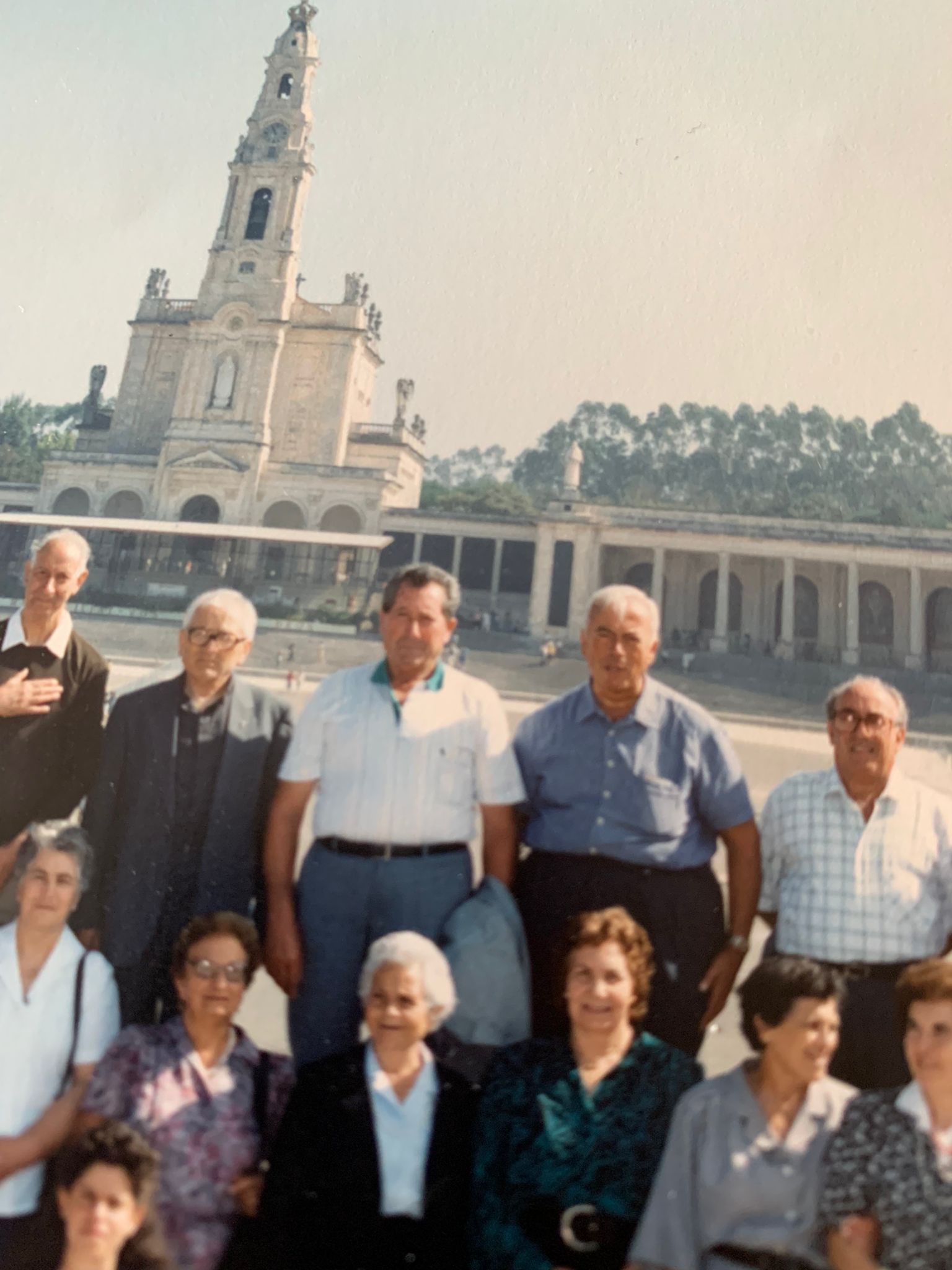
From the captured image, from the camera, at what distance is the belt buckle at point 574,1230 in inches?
107

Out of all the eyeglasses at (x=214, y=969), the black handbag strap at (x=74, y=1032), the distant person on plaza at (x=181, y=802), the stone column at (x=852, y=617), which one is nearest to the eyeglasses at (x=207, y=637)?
the distant person on plaza at (x=181, y=802)

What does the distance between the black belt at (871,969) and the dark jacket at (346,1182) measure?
1.53m

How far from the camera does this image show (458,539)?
18594 millimetres

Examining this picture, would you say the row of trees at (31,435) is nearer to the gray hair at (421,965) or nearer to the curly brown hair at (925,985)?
the gray hair at (421,965)

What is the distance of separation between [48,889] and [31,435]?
A: 9102 millimetres

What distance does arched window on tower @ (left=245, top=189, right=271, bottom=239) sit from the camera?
7.05 meters

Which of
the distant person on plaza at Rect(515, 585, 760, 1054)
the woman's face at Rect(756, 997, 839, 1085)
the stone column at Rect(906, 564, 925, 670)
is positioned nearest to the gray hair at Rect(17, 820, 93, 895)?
the distant person on plaza at Rect(515, 585, 760, 1054)

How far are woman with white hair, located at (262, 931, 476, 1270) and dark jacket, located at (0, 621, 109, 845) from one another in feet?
5.57

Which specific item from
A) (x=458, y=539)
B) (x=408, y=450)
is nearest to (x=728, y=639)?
(x=458, y=539)

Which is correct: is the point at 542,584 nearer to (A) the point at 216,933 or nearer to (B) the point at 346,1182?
(A) the point at 216,933

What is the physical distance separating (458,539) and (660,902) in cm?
1556

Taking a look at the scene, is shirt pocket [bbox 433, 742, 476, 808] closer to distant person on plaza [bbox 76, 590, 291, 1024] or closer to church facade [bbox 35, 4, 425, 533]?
distant person on plaza [bbox 76, 590, 291, 1024]

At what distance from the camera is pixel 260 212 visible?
7.09m

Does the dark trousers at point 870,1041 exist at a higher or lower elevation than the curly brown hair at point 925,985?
lower
